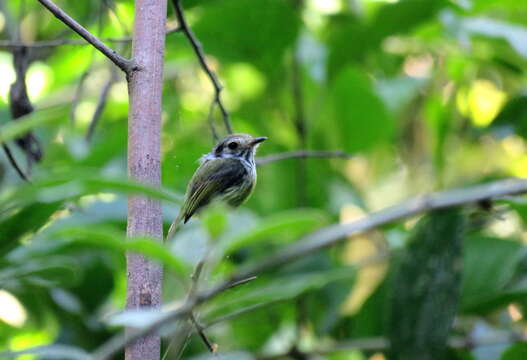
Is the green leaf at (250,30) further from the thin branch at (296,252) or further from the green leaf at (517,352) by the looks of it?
the thin branch at (296,252)

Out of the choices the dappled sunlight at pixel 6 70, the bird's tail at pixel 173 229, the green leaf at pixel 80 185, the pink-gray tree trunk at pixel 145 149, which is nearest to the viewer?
the green leaf at pixel 80 185

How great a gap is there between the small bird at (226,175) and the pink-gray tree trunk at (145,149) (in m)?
0.82

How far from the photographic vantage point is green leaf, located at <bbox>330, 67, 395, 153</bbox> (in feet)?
9.11

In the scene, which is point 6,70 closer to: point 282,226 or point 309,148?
point 309,148

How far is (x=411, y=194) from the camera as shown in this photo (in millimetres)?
3244

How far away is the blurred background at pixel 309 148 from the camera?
2.29 metres

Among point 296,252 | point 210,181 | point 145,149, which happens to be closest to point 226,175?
point 210,181

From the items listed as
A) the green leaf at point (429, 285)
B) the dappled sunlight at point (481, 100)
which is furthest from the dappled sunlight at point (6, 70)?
the green leaf at point (429, 285)

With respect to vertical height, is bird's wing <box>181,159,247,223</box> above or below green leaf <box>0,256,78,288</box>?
above

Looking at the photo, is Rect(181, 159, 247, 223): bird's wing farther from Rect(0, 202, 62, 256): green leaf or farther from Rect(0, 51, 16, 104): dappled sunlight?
Rect(0, 51, 16, 104): dappled sunlight

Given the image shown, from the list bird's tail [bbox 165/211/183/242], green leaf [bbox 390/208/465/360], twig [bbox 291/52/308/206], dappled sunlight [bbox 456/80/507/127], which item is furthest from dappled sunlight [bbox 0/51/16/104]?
green leaf [bbox 390/208/465/360]

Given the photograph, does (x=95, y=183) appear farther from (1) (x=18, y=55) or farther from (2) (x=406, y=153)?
(2) (x=406, y=153)

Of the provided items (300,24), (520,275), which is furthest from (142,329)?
(300,24)

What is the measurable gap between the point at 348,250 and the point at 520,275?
2.70ft
